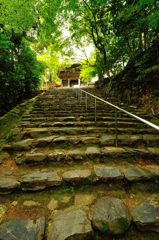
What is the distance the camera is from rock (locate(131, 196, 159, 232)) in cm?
198

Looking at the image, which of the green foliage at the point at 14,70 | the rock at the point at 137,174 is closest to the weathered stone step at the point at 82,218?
the rock at the point at 137,174

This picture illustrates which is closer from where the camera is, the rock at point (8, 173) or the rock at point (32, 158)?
the rock at point (8, 173)

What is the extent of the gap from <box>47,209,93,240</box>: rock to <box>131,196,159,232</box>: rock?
0.47 meters

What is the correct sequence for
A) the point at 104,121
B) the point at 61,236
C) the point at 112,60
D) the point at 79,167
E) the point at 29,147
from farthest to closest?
the point at 112,60, the point at 104,121, the point at 29,147, the point at 79,167, the point at 61,236

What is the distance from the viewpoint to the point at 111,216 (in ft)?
6.79

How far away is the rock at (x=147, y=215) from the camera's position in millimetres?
1978

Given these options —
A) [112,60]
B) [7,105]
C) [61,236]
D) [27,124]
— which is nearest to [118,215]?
[61,236]

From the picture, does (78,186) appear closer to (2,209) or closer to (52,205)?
(52,205)

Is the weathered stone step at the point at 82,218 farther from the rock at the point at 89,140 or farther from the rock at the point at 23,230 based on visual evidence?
the rock at the point at 89,140

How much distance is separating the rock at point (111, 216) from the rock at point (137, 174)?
0.46 metres

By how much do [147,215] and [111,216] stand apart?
0.36 meters

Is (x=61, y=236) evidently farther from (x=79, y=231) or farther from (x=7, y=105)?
(x=7, y=105)

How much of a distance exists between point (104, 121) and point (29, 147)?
2217mm

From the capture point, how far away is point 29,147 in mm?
3701
